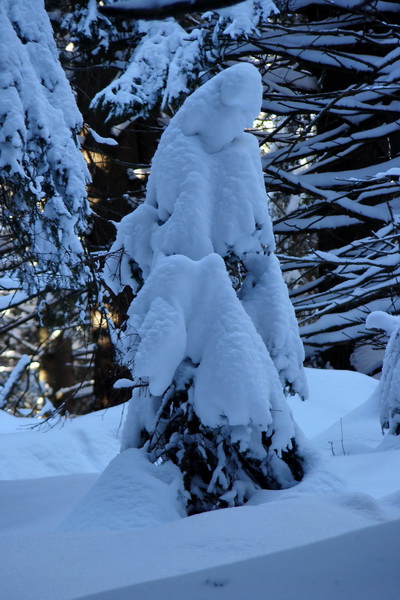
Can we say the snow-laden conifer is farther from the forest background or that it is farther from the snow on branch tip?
the snow on branch tip

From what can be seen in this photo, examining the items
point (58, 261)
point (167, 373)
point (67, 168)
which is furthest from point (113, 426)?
point (167, 373)

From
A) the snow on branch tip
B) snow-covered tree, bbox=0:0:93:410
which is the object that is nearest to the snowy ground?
the snow on branch tip

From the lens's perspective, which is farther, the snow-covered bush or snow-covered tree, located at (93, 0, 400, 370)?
snow-covered tree, located at (93, 0, 400, 370)

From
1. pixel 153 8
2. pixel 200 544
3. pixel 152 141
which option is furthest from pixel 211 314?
pixel 152 141

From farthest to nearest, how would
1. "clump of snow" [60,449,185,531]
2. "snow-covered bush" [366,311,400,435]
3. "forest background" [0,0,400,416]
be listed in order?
"snow-covered bush" [366,311,400,435]
"forest background" [0,0,400,416]
"clump of snow" [60,449,185,531]

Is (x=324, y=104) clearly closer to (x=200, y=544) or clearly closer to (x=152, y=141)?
(x=152, y=141)

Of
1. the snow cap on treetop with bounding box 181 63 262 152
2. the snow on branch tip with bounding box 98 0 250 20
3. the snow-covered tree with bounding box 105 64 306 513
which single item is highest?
the snow on branch tip with bounding box 98 0 250 20

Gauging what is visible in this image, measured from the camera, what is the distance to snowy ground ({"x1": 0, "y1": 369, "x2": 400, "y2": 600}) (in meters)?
1.75

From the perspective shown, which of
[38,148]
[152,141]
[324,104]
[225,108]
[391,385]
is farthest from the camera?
[152,141]

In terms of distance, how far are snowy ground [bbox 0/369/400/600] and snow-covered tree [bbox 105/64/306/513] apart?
0.77ft

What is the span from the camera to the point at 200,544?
2.29 meters

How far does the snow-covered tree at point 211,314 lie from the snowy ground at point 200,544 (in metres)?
0.24

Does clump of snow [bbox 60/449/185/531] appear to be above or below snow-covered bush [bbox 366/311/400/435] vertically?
above

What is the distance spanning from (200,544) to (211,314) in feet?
5.02
